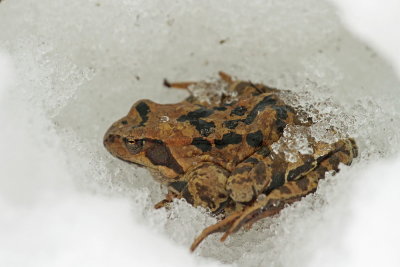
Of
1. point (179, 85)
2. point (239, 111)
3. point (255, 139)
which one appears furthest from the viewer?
point (179, 85)

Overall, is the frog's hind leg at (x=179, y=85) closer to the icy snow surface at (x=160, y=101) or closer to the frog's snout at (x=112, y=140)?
the icy snow surface at (x=160, y=101)

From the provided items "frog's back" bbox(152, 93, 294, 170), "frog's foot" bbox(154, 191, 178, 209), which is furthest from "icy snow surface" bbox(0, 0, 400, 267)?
"frog's back" bbox(152, 93, 294, 170)

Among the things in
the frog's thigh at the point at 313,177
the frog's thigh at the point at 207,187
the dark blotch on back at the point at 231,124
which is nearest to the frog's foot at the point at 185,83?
the dark blotch on back at the point at 231,124

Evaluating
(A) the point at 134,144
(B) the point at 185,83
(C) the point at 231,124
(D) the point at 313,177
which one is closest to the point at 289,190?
(D) the point at 313,177

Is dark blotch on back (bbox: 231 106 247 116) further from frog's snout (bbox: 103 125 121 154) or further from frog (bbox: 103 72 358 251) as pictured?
frog's snout (bbox: 103 125 121 154)

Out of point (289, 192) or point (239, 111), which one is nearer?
point (289, 192)

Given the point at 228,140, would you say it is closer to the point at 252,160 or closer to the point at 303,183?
the point at 252,160

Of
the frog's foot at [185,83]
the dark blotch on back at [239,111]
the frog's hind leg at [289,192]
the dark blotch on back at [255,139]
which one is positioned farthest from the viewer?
the frog's foot at [185,83]
